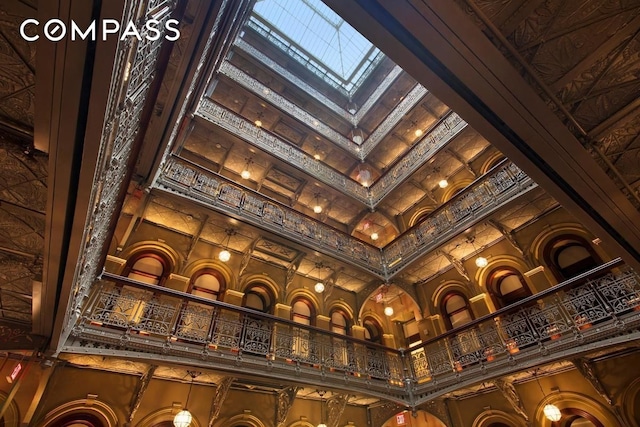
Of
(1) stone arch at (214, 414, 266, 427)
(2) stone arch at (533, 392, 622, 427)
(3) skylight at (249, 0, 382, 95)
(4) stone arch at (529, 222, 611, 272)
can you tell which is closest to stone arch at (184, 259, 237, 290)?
(1) stone arch at (214, 414, 266, 427)

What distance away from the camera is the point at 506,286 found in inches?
353

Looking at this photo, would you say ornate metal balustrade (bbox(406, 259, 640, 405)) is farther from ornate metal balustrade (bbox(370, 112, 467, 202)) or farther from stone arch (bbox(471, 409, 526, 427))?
ornate metal balustrade (bbox(370, 112, 467, 202))

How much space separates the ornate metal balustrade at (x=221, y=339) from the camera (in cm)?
566

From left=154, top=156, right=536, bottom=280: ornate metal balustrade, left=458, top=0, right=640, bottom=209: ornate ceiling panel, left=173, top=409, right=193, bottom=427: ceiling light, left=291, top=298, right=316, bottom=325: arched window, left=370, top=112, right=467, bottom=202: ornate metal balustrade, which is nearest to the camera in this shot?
left=458, top=0, right=640, bottom=209: ornate ceiling panel

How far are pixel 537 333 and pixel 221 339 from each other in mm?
6809

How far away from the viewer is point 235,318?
25.7 ft

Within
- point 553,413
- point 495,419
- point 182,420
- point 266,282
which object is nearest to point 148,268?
point 266,282

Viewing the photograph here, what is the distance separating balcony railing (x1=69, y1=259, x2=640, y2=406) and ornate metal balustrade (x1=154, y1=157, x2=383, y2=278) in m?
2.29

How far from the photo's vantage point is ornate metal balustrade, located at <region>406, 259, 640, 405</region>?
19.3ft

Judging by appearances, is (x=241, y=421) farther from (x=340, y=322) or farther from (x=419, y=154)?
(x=419, y=154)

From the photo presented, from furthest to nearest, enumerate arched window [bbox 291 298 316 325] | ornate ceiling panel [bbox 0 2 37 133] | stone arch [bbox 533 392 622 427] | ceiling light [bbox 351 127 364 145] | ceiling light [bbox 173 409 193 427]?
1. ceiling light [bbox 351 127 364 145]
2. arched window [bbox 291 298 316 325]
3. stone arch [bbox 533 392 622 427]
4. ceiling light [bbox 173 409 193 427]
5. ornate ceiling panel [bbox 0 2 37 133]

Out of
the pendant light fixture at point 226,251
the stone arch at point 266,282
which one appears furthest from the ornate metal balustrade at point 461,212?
the pendant light fixture at point 226,251

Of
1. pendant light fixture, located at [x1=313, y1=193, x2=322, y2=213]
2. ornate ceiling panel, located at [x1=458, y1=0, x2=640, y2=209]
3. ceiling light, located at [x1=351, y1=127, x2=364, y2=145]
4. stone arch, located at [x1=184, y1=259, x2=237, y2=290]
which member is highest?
ceiling light, located at [x1=351, y1=127, x2=364, y2=145]

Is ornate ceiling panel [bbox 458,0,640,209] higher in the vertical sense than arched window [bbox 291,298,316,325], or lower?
lower
